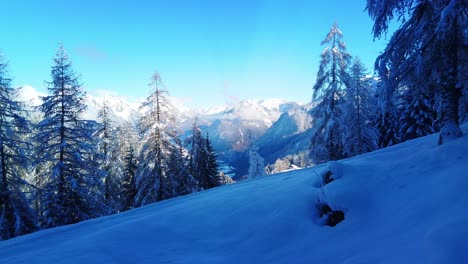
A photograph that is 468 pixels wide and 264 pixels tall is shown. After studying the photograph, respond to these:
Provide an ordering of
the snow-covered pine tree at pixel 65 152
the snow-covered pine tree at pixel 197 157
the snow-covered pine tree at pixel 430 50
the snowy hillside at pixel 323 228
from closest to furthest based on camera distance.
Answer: the snowy hillside at pixel 323 228 < the snow-covered pine tree at pixel 430 50 < the snow-covered pine tree at pixel 65 152 < the snow-covered pine tree at pixel 197 157

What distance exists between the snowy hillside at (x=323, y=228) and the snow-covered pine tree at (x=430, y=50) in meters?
1.60

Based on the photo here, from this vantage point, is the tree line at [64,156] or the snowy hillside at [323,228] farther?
the tree line at [64,156]

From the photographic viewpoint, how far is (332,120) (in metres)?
21.5

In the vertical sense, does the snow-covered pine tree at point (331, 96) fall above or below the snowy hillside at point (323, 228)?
above

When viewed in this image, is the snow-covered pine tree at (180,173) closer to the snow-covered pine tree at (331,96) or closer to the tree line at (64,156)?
the tree line at (64,156)

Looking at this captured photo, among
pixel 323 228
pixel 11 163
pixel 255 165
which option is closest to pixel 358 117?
pixel 255 165

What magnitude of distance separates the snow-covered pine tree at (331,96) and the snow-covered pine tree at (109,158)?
68.6 ft

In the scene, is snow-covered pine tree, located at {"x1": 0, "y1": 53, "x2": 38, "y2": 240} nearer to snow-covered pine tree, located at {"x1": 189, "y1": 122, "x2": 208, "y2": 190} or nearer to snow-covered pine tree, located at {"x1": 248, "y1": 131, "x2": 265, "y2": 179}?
snow-covered pine tree, located at {"x1": 189, "y1": 122, "x2": 208, "y2": 190}

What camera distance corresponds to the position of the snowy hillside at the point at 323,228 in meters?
3.75

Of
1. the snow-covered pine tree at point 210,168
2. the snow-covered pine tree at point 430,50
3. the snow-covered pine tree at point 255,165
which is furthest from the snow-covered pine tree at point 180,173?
the snow-covered pine tree at point 430,50

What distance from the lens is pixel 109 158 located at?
29609mm

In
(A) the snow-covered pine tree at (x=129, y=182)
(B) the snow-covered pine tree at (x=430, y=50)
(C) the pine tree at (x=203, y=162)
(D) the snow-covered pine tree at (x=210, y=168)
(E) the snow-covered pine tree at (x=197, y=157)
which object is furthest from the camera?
(A) the snow-covered pine tree at (x=129, y=182)

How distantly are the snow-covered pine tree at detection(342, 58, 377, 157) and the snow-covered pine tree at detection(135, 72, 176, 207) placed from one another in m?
15.0

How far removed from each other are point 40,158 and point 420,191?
18.7 metres
